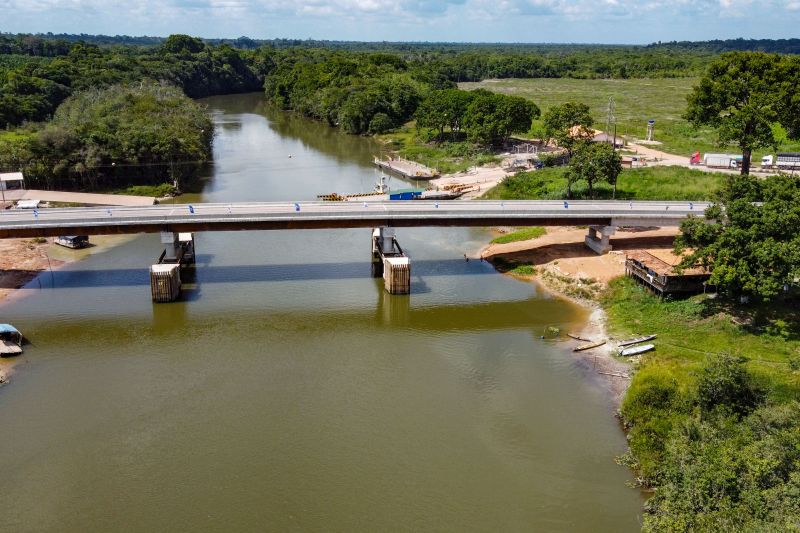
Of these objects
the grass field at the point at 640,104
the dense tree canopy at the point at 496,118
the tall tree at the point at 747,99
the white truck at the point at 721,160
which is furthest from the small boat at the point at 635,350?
the dense tree canopy at the point at 496,118

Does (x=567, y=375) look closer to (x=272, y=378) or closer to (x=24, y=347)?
(x=272, y=378)

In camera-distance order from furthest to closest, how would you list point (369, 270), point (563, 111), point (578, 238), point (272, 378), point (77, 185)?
point (563, 111), point (77, 185), point (578, 238), point (369, 270), point (272, 378)

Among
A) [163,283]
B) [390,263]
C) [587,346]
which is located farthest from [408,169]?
[587,346]

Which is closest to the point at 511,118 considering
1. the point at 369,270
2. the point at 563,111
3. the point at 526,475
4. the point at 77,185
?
the point at 563,111

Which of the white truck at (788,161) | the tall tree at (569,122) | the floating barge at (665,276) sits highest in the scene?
the tall tree at (569,122)

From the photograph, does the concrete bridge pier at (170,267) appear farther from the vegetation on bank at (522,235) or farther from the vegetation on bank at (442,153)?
the vegetation on bank at (442,153)

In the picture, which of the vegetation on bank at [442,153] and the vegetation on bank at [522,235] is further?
the vegetation on bank at [442,153]
